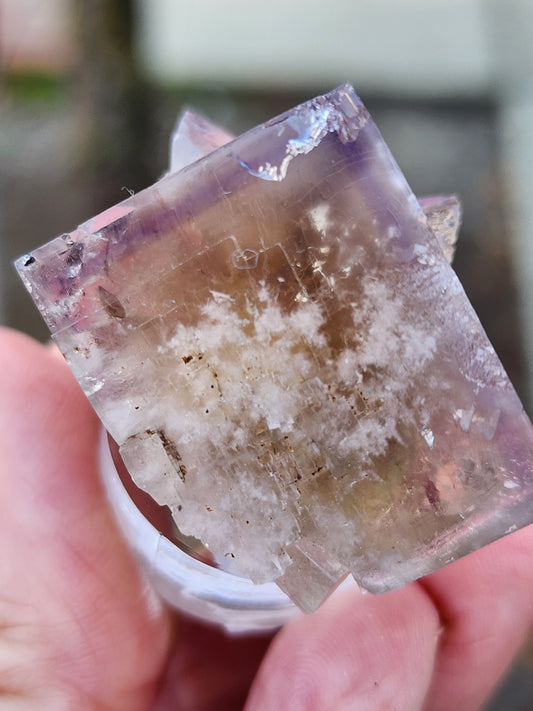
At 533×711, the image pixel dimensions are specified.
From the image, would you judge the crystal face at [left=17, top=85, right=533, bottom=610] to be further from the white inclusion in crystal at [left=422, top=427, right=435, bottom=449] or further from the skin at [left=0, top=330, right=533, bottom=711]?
the skin at [left=0, top=330, right=533, bottom=711]

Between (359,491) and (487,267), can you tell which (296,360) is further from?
(487,267)

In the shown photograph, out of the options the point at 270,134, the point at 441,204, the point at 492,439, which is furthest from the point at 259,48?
the point at 492,439

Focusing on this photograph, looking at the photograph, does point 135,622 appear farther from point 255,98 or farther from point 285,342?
point 255,98

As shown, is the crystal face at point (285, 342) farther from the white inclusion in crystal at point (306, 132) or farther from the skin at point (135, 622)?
the skin at point (135, 622)

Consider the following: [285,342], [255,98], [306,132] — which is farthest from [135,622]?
[255,98]

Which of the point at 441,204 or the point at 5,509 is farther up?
the point at 441,204

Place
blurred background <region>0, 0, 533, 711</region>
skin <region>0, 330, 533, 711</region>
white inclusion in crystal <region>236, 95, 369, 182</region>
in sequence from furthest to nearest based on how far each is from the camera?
blurred background <region>0, 0, 533, 711</region>
skin <region>0, 330, 533, 711</region>
white inclusion in crystal <region>236, 95, 369, 182</region>

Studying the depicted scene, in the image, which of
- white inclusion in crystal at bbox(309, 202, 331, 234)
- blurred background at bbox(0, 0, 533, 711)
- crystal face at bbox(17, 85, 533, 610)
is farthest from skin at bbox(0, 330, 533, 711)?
blurred background at bbox(0, 0, 533, 711)
